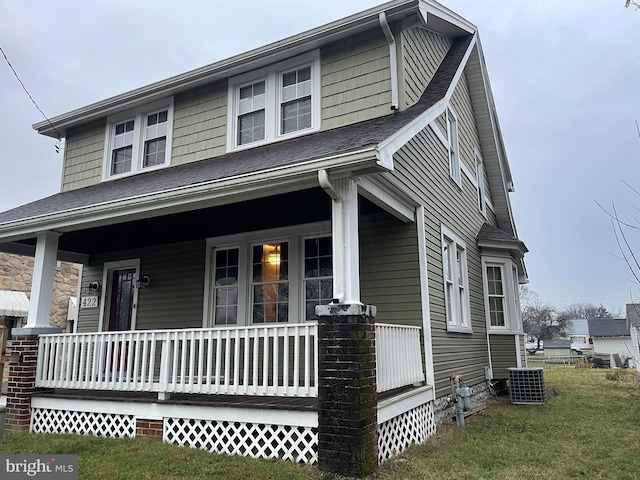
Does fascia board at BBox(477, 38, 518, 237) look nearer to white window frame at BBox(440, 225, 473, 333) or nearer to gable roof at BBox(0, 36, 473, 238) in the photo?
gable roof at BBox(0, 36, 473, 238)

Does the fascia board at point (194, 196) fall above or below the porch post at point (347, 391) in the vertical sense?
above

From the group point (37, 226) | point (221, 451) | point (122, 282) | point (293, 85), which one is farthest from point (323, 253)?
point (122, 282)

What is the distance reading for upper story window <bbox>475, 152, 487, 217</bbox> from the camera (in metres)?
11.7

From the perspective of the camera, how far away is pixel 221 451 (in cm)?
509

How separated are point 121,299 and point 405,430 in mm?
6676

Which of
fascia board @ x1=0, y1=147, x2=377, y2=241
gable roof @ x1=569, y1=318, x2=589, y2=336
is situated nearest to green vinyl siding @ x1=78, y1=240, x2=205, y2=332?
fascia board @ x1=0, y1=147, x2=377, y2=241

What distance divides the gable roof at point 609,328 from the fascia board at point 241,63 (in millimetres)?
40852

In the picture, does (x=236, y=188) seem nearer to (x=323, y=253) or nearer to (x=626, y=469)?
(x=323, y=253)

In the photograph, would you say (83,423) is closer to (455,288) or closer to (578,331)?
(455,288)

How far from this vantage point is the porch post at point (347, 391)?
4262 mm

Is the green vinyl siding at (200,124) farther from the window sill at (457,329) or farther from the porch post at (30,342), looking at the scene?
the window sill at (457,329)

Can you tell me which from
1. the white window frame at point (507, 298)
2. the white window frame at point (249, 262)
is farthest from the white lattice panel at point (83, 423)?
the white window frame at point (507, 298)

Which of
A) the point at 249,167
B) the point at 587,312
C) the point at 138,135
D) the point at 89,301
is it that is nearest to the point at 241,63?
the point at 138,135

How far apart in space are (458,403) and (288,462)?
350cm
